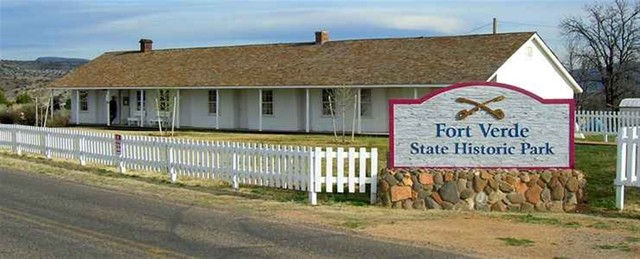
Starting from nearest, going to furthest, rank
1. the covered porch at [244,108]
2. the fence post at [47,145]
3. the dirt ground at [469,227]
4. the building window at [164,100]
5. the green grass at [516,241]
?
the dirt ground at [469,227]
the green grass at [516,241]
the fence post at [47,145]
the covered porch at [244,108]
the building window at [164,100]

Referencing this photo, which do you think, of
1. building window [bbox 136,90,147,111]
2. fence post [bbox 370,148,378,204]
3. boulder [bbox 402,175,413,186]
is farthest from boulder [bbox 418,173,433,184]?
building window [bbox 136,90,147,111]

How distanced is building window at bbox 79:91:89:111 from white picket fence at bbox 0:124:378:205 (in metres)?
24.6

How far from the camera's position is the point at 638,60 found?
50.6 meters

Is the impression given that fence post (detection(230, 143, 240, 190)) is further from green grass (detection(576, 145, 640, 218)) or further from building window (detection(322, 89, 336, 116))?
building window (detection(322, 89, 336, 116))

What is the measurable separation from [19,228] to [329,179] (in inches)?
194

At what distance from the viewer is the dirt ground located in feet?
30.5

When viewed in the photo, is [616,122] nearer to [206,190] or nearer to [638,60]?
[206,190]

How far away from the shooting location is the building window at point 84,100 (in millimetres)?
46812

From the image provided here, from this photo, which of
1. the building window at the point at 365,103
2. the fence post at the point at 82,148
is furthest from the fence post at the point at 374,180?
the building window at the point at 365,103

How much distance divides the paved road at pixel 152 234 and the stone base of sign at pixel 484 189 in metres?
2.62

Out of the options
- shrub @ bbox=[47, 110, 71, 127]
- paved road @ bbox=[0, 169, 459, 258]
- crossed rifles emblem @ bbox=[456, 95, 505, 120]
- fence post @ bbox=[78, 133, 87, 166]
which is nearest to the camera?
paved road @ bbox=[0, 169, 459, 258]

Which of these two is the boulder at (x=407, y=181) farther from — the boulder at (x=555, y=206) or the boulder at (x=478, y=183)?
the boulder at (x=555, y=206)

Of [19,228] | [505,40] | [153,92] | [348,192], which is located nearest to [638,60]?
[505,40]

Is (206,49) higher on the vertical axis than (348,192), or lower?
higher
